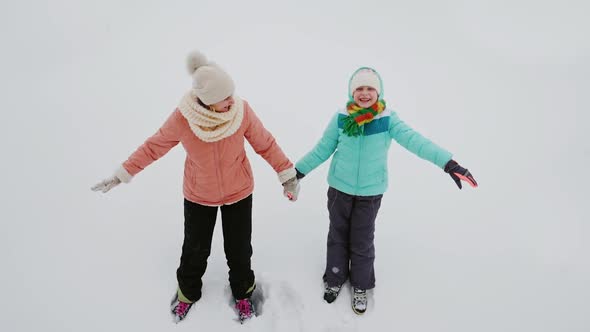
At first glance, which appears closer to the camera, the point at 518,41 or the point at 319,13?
the point at 518,41

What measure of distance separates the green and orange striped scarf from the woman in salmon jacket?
0.57 m

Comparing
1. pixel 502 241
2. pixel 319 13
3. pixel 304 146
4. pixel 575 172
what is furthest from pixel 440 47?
pixel 502 241

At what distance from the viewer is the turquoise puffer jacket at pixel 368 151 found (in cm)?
296

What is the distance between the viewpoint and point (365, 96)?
2920mm

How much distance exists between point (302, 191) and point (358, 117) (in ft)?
6.44

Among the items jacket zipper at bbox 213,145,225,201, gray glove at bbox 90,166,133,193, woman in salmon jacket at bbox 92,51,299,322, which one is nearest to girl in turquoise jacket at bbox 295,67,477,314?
woman in salmon jacket at bbox 92,51,299,322

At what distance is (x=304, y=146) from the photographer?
18.3 ft

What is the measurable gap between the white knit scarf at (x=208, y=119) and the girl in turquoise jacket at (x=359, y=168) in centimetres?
82

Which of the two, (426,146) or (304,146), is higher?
(426,146)

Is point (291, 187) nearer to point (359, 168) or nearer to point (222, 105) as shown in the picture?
point (359, 168)

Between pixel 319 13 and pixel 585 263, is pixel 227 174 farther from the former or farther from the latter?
pixel 319 13

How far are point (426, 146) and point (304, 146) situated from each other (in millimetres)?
2787

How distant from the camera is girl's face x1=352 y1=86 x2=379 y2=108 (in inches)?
115

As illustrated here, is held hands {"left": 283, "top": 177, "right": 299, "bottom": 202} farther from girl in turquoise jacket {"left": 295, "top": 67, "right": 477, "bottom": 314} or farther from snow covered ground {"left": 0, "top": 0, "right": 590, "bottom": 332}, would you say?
snow covered ground {"left": 0, "top": 0, "right": 590, "bottom": 332}
